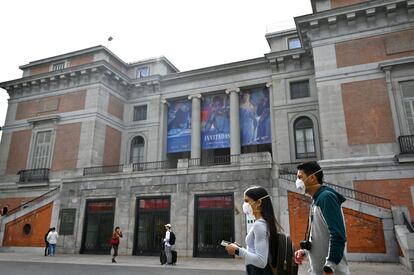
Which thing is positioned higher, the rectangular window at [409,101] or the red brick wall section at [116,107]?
the red brick wall section at [116,107]

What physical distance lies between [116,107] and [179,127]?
5.67 meters

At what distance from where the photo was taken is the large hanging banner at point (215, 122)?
2544 centimetres

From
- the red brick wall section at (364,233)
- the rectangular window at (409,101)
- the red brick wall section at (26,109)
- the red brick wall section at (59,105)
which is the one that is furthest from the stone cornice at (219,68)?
the red brick wall section at (364,233)

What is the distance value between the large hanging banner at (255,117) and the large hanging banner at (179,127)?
454 centimetres

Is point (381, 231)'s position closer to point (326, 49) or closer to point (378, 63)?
point (378, 63)

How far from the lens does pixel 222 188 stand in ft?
56.6

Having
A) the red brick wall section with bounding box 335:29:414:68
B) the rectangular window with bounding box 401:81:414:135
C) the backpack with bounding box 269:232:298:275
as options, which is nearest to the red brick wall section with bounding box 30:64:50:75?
the red brick wall section with bounding box 335:29:414:68

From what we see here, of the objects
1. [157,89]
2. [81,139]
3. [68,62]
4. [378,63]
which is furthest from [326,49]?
[68,62]

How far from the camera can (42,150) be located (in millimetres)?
26453

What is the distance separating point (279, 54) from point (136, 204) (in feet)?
47.8

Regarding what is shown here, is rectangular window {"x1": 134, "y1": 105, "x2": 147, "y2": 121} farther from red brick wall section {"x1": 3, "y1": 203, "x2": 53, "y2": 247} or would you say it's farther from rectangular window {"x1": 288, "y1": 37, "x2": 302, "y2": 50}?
rectangular window {"x1": 288, "y1": 37, "x2": 302, "y2": 50}

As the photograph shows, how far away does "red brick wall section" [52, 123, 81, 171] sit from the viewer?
2480 centimetres

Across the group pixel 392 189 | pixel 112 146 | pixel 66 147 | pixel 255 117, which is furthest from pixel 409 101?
pixel 66 147

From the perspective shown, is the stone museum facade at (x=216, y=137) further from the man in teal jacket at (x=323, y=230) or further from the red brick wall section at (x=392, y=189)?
the man in teal jacket at (x=323, y=230)
